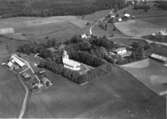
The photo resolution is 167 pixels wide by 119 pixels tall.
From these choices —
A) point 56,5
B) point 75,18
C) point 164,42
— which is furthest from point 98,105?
point 56,5

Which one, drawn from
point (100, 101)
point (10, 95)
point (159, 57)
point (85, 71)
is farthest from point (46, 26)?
point (100, 101)

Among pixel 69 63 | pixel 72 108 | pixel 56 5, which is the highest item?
pixel 56 5

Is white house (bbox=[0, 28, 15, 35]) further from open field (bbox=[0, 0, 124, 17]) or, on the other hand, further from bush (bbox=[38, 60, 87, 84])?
bush (bbox=[38, 60, 87, 84])

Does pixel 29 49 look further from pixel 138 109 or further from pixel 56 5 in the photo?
pixel 56 5

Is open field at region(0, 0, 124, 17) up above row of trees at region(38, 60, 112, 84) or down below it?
above

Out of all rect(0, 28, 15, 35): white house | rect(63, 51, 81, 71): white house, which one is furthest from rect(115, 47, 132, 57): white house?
rect(0, 28, 15, 35): white house

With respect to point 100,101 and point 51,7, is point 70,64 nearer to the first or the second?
point 100,101

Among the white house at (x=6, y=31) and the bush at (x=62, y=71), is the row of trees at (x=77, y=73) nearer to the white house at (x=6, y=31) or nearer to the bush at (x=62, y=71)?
the bush at (x=62, y=71)

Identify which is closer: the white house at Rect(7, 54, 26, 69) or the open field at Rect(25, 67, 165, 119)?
the open field at Rect(25, 67, 165, 119)
